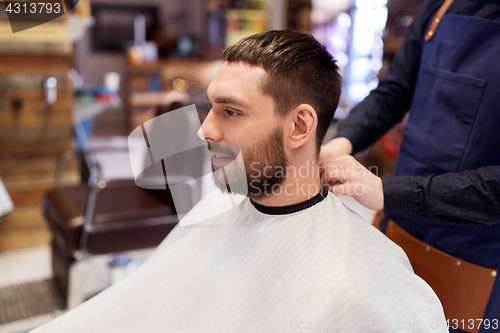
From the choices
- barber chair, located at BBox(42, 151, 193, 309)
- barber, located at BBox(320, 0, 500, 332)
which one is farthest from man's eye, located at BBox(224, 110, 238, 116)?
barber chair, located at BBox(42, 151, 193, 309)

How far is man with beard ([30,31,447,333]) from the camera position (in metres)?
0.74

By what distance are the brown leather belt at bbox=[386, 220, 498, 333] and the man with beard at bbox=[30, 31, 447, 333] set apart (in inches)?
6.1

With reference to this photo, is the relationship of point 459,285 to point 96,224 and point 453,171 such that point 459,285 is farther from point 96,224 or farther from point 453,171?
point 96,224

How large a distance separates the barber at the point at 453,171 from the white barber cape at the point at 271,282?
10cm

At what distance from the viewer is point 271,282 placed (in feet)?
2.78

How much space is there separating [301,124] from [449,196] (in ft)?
1.11

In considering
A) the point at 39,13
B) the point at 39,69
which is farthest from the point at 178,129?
the point at 39,69

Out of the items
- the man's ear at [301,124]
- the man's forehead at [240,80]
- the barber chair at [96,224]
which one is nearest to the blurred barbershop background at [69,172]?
the barber chair at [96,224]

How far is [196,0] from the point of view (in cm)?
673

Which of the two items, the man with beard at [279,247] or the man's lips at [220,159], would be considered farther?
the man's lips at [220,159]

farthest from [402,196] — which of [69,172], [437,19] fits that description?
[69,172]

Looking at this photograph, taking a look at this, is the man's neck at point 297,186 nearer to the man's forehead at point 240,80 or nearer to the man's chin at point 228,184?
the man's chin at point 228,184

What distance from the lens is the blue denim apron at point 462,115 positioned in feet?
2.77

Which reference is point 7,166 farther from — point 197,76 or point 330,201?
point 197,76
